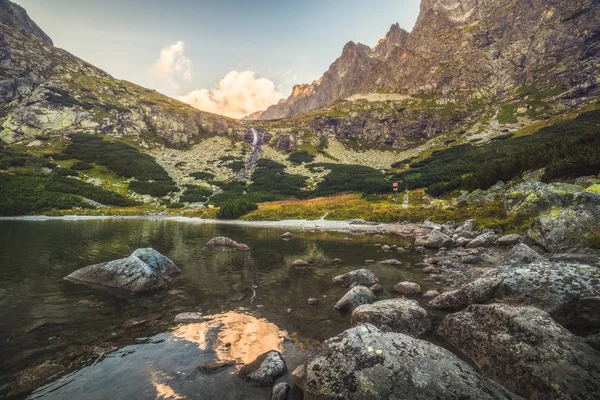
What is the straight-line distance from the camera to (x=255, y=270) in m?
17.3

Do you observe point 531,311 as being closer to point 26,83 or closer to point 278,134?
point 278,134

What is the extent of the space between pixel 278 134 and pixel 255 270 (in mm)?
142354

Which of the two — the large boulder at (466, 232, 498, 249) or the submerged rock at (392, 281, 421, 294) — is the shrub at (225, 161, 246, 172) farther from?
the submerged rock at (392, 281, 421, 294)

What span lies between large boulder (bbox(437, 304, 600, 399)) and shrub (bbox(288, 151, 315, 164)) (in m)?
119

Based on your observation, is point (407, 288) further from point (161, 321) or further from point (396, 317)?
point (161, 321)

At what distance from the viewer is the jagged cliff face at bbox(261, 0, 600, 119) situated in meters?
118

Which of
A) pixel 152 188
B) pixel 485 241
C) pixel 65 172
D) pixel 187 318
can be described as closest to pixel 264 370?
pixel 187 318

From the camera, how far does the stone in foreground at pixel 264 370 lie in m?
6.05

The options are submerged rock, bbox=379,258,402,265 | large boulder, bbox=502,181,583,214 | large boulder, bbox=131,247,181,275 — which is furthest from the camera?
submerged rock, bbox=379,258,402,265

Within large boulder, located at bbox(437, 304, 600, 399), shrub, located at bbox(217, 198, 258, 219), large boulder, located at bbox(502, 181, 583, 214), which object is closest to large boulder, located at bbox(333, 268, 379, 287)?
large boulder, located at bbox(437, 304, 600, 399)

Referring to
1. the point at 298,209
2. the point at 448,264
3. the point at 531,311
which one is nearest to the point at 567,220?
the point at 448,264

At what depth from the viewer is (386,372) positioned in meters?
5.04

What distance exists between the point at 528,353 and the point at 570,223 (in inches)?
560

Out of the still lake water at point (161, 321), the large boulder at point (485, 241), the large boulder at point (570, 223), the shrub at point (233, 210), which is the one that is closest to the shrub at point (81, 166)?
the shrub at point (233, 210)
